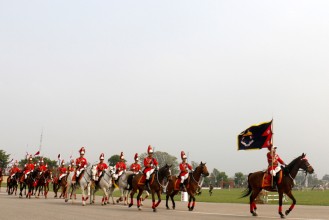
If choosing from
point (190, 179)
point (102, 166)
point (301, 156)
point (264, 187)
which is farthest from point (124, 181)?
point (301, 156)

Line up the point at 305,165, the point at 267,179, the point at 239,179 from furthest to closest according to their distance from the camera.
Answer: the point at 239,179, the point at 267,179, the point at 305,165

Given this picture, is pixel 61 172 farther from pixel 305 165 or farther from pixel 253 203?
pixel 305 165

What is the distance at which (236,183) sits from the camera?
170250 mm

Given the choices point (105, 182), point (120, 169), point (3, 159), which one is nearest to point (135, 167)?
point (120, 169)

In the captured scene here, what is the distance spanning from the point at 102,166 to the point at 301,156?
14205mm

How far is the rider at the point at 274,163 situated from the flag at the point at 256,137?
1015mm

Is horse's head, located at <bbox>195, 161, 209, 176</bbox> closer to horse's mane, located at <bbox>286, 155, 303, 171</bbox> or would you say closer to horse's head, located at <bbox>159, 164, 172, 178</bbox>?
horse's head, located at <bbox>159, 164, 172, 178</bbox>

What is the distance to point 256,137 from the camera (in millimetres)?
25109

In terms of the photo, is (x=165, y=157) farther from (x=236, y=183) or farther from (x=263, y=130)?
(x=263, y=130)

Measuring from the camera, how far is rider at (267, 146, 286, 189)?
21.5 metres

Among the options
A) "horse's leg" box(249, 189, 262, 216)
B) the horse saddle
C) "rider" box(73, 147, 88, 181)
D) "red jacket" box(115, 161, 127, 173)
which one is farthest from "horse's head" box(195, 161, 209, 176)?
"rider" box(73, 147, 88, 181)

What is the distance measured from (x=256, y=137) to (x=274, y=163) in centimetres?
313

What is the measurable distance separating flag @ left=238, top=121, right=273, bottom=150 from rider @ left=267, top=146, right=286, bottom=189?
1.02 m

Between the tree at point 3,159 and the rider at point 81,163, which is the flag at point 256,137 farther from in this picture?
the tree at point 3,159
